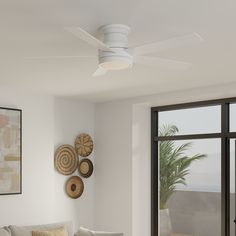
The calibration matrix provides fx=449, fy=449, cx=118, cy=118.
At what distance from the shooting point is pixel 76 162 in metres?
6.16

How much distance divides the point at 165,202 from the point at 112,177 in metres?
0.80

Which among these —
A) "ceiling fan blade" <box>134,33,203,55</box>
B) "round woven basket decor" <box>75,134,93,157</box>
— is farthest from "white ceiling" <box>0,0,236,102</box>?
"round woven basket decor" <box>75,134,93,157</box>

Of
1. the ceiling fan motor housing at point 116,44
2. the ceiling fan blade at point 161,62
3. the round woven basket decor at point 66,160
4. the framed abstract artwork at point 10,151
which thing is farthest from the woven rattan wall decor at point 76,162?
the ceiling fan motor housing at point 116,44

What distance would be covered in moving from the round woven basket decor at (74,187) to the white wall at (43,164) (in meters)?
0.07

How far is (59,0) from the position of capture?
103 inches

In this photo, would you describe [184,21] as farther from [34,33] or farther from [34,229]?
[34,229]

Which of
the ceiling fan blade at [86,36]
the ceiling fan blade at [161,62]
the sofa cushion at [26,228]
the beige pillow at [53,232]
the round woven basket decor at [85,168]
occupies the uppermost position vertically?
the ceiling fan blade at [86,36]

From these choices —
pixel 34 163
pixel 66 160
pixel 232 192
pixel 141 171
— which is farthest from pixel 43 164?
pixel 232 192

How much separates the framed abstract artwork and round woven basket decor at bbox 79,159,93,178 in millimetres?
1026

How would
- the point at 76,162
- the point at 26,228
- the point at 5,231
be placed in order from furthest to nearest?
1. the point at 76,162
2. the point at 26,228
3. the point at 5,231

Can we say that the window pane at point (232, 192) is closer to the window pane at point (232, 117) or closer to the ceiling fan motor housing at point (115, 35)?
the window pane at point (232, 117)

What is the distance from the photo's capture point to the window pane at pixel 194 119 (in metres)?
5.57

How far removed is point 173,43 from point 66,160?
3.50 m

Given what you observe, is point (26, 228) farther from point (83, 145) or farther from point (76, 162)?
point (83, 145)
